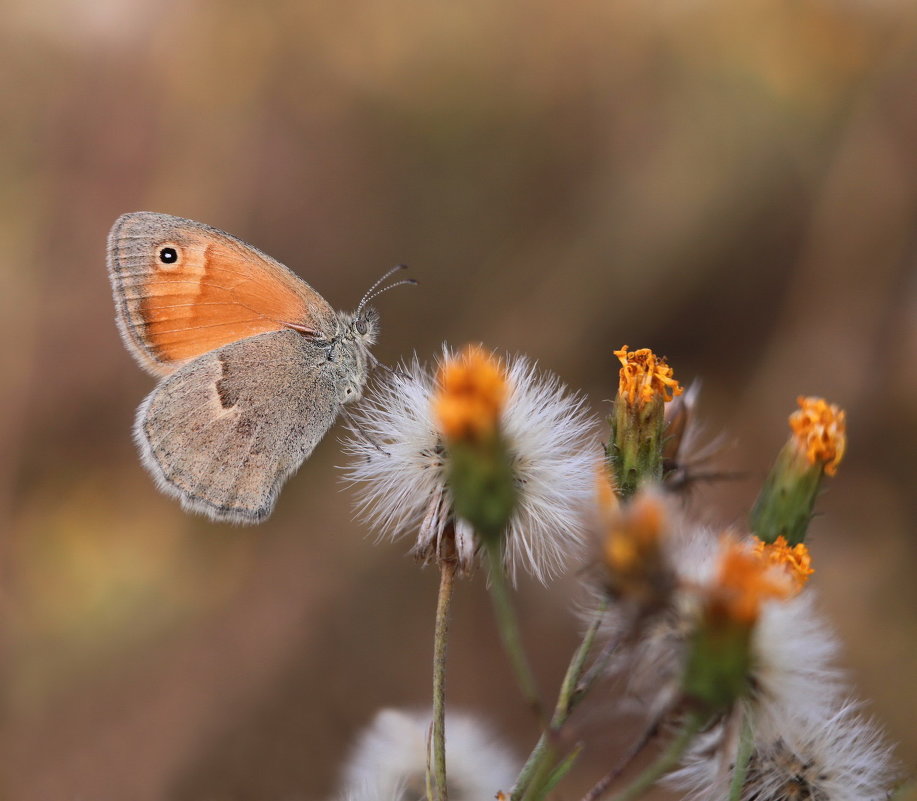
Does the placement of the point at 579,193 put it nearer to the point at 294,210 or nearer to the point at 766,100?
the point at 766,100

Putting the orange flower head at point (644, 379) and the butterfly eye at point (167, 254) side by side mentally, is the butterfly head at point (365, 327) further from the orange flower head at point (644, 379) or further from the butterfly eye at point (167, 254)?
the orange flower head at point (644, 379)

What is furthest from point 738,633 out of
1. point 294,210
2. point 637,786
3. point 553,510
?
point 294,210

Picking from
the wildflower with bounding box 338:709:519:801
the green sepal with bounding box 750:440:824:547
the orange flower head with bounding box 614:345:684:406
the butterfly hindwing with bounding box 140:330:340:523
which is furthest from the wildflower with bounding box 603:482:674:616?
the butterfly hindwing with bounding box 140:330:340:523

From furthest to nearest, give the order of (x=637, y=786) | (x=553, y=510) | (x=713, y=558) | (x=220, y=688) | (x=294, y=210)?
1. (x=294, y=210)
2. (x=220, y=688)
3. (x=553, y=510)
4. (x=713, y=558)
5. (x=637, y=786)

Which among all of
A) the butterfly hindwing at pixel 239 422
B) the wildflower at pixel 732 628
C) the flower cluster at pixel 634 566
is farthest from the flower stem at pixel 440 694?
the butterfly hindwing at pixel 239 422

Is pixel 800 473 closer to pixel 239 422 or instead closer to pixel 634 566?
pixel 634 566

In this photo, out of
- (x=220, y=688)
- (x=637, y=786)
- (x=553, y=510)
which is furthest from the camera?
Answer: (x=220, y=688)

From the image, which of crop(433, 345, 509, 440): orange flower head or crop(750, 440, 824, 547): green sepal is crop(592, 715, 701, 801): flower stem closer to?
crop(433, 345, 509, 440): orange flower head
